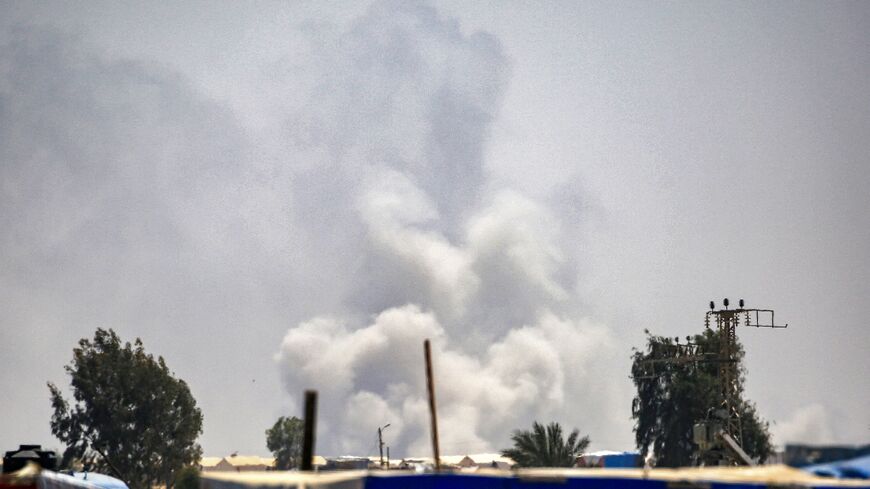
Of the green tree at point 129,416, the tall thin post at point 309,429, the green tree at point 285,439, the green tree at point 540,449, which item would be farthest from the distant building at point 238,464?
the tall thin post at point 309,429

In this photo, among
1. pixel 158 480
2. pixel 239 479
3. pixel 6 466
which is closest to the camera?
pixel 239 479

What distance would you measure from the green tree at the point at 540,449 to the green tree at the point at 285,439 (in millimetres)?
84317

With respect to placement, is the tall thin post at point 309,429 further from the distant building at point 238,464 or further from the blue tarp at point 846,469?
the distant building at point 238,464

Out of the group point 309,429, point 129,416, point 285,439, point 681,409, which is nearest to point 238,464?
point 285,439

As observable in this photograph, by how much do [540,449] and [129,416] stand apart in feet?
167

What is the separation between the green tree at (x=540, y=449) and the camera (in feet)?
270

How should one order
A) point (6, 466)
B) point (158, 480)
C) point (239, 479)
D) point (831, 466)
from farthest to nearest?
point (158, 480) → point (6, 466) → point (831, 466) → point (239, 479)

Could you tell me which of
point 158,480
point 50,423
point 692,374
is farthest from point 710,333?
point 50,423

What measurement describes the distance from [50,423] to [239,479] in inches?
4061

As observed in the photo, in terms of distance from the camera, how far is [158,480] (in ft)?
383

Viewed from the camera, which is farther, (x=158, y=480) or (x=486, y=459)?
(x=486, y=459)

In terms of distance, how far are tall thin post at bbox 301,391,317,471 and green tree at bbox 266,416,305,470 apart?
445 feet

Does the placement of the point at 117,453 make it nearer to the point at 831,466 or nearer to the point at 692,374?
the point at 692,374

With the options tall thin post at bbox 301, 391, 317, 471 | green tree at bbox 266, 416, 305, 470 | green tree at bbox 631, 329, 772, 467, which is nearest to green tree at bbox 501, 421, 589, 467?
green tree at bbox 631, 329, 772, 467
